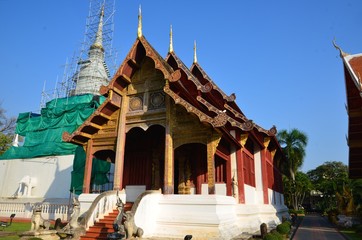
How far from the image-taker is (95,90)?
35.1m

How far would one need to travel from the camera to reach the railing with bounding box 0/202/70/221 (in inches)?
665

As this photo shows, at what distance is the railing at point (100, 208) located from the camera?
913 cm

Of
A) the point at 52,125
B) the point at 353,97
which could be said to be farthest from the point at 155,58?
the point at 52,125

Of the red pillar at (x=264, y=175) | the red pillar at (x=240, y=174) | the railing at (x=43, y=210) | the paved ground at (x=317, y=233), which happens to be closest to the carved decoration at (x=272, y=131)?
the red pillar at (x=264, y=175)

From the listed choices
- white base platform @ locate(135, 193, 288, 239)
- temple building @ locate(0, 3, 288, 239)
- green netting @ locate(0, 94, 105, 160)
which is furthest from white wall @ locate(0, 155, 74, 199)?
white base platform @ locate(135, 193, 288, 239)

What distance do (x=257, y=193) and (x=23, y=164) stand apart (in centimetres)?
2255

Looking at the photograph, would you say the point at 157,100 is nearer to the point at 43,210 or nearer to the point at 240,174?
the point at 240,174

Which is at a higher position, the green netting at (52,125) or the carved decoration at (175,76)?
the green netting at (52,125)

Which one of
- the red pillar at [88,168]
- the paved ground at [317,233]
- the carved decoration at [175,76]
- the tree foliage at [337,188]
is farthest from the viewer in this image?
the tree foliage at [337,188]

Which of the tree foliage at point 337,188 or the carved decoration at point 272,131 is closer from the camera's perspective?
the carved decoration at point 272,131

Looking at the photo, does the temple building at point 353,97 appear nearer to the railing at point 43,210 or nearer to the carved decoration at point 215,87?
the carved decoration at point 215,87

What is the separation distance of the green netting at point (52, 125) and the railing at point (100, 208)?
16.0 meters

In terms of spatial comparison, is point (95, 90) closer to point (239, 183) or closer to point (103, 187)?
point (103, 187)

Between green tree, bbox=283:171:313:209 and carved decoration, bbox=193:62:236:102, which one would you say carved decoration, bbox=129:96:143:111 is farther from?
green tree, bbox=283:171:313:209
